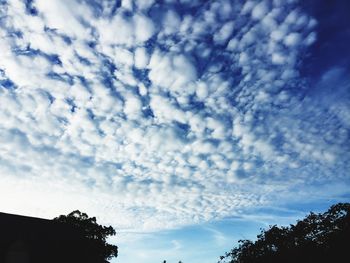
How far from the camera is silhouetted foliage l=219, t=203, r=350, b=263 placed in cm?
4438

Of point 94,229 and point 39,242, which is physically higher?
point 94,229

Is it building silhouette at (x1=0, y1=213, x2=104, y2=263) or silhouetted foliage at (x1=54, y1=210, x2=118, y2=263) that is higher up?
silhouetted foliage at (x1=54, y1=210, x2=118, y2=263)

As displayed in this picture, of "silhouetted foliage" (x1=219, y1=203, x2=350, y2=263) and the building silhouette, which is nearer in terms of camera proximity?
the building silhouette

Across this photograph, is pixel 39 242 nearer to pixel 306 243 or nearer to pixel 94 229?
pixel 94 229

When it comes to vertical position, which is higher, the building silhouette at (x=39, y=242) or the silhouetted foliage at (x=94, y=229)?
the silhouetted foliage at (x=94, y=229)

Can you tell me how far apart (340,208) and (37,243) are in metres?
45.4

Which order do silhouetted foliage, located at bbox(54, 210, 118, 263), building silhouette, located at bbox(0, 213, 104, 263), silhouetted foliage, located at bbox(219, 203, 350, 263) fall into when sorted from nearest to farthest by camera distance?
building silhouette, located at bbox(0, 213, 104, 263) < silhouetted foliage, located at bbox(219, 203, 350, 263) < silhouetted foliage, located at bbox(54, 210, 118, 263)

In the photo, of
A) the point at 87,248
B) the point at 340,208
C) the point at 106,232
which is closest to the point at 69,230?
the point at 87,248

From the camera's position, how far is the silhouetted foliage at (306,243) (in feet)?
146

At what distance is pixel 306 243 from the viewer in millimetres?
49688

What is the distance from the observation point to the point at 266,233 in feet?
191

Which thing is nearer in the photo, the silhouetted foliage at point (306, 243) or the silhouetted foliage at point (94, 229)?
the silhouetted foliage at point (306, 243)

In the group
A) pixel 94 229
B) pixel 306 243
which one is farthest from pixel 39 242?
pixel 306 243

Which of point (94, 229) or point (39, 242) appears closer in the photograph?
point (39, 242)
